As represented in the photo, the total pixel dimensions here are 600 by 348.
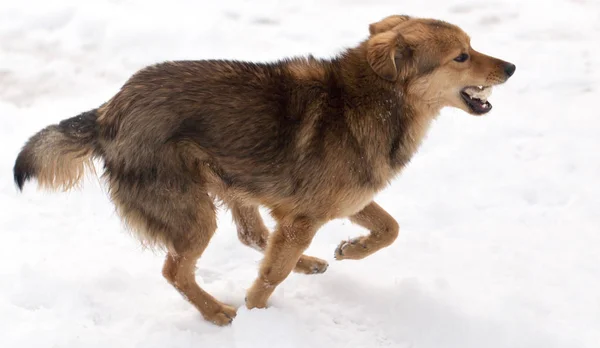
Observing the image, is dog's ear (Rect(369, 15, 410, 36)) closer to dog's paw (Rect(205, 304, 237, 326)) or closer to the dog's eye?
the dog's eye

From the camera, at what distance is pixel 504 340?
167 inches

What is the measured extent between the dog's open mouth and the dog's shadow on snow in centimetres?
126

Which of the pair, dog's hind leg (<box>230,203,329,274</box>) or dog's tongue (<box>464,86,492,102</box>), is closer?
dog's tongue (<box>464,86,492,102</box>)

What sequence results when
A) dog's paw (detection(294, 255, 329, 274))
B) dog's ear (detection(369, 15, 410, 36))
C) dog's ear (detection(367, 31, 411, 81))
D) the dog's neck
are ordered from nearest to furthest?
dog's ear (detection(367, 31, 411, 81)) → the dog's neck → dog's ear (detection(369, 15, 410, 36)) → dog's paw (detection(294, 255, 329, 274))

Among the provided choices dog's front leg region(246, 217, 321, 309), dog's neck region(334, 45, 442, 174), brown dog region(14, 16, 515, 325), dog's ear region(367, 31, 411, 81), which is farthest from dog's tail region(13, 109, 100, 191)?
dog's ear region(367, 31, 411, 81)

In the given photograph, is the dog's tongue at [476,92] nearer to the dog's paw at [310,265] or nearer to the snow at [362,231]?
the snow at [362,231]

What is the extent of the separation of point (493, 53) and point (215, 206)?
186 inches

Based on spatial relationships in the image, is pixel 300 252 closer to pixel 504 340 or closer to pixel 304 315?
pixel 304 315

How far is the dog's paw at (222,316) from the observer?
4.54 meters

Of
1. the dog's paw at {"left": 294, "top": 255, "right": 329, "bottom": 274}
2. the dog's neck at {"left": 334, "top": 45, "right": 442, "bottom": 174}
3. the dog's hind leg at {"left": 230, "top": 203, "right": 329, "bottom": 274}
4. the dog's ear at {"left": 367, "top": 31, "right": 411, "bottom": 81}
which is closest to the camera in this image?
the dog's ear at {"left": 367, "top": 31, "right": 411, "bottom": 81}

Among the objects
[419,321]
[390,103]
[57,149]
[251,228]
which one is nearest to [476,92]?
[390,103]

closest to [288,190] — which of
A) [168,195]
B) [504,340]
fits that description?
[168,195]

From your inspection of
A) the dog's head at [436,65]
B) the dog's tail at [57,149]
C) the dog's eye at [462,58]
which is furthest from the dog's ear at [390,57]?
the dog's tail at [57,149]

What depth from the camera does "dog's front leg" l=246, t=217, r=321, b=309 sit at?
14.5 ft
